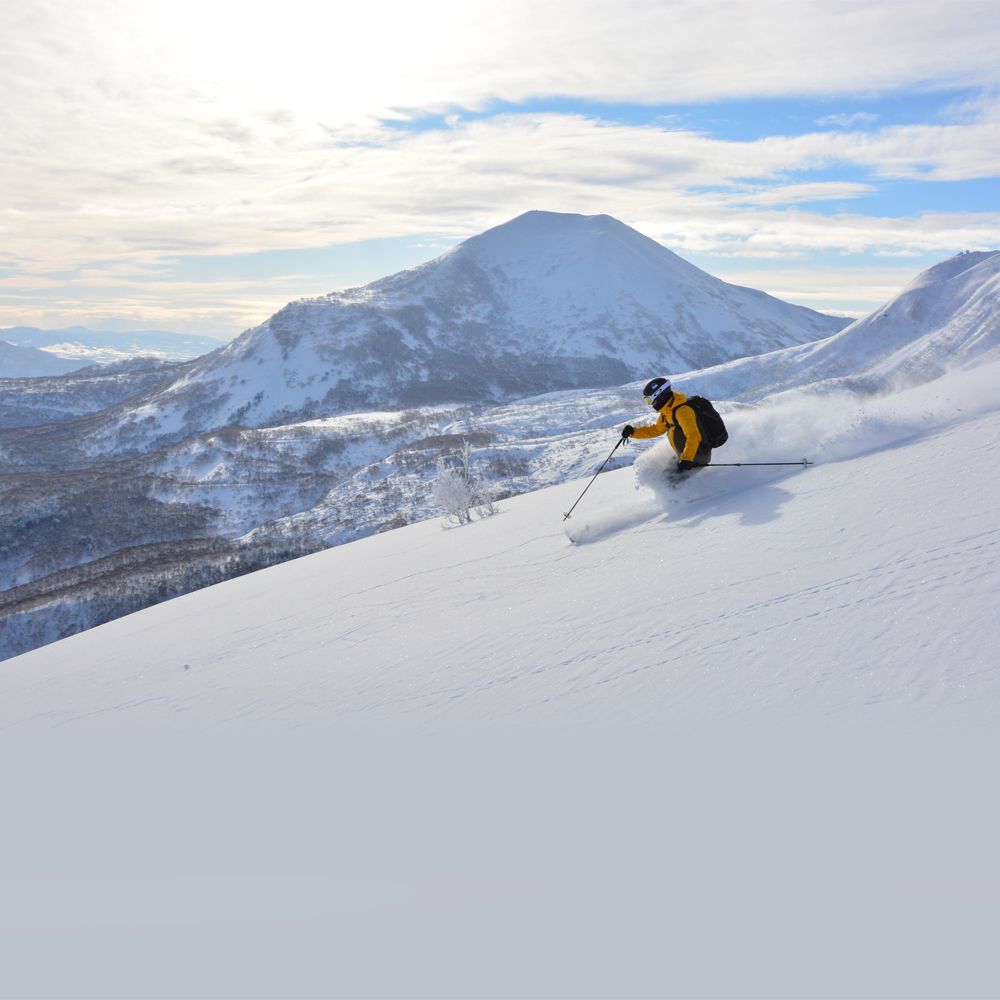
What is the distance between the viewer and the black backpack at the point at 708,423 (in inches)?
409

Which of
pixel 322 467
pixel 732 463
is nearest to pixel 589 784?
pixel 732 463

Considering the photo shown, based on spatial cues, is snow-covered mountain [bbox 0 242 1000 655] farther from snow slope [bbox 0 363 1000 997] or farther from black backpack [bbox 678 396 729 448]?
snow slope [bbox 0 363 1000 997]

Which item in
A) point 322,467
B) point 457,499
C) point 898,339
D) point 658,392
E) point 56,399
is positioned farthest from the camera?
point 56,399

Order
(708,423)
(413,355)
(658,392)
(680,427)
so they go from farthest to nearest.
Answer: (413,355) → (658,392) → (680,427) → (708,423)

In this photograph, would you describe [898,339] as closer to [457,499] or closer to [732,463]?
[457,499]

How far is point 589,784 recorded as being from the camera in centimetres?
464

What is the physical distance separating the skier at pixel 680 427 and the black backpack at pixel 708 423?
0.04 meters

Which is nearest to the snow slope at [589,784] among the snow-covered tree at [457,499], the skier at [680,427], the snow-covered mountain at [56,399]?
the skier at [680,427]

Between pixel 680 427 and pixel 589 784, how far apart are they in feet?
22.5

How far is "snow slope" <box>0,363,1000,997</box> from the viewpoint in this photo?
10.9ft

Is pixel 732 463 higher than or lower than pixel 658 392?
lower

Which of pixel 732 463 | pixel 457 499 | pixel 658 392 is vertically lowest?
pixel 457 499

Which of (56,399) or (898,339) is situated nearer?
(898,339)

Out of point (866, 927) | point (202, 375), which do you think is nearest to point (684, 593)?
point (866, 927)
